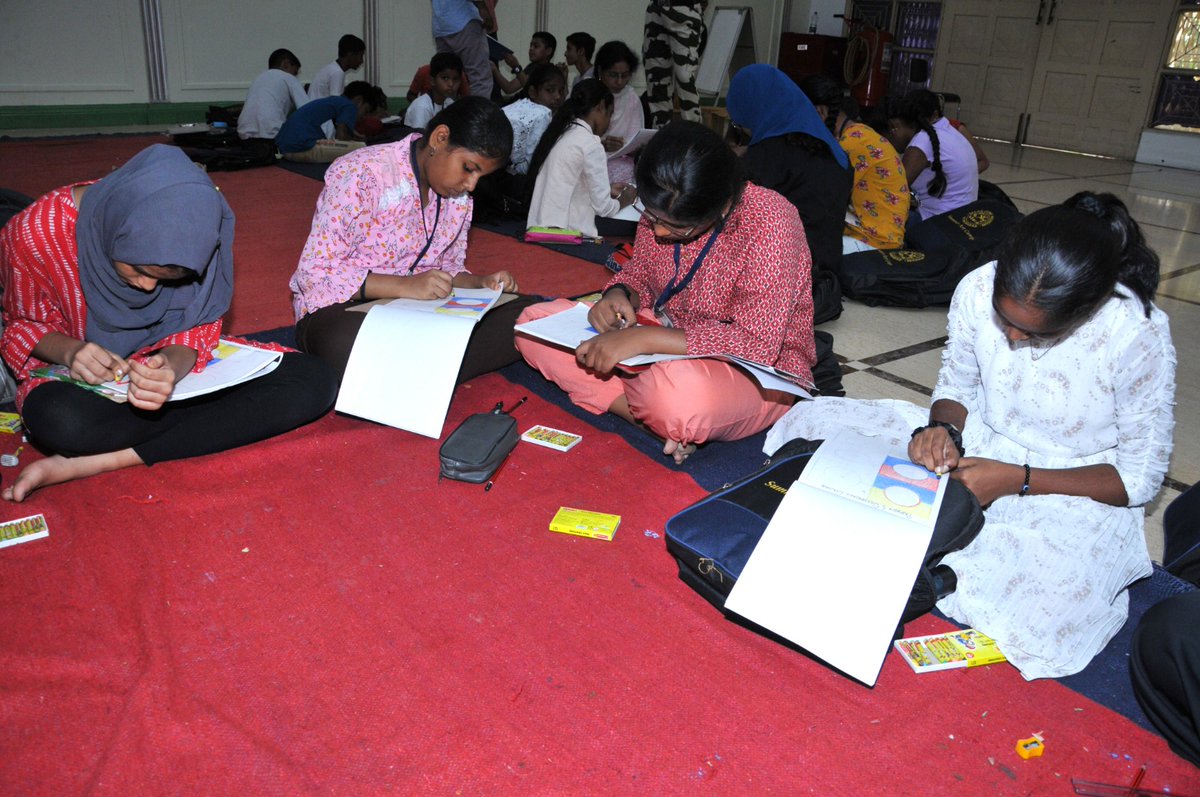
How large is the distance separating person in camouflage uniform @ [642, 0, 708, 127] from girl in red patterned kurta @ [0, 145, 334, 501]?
565cm

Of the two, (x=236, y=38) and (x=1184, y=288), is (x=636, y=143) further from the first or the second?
(x=236, y=38)

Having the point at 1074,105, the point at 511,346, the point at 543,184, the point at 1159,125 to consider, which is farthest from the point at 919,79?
the point at 511,346

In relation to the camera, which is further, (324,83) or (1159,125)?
(1159,125)

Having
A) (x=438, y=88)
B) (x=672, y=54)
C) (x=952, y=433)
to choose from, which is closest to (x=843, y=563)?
(x=952, y=433)

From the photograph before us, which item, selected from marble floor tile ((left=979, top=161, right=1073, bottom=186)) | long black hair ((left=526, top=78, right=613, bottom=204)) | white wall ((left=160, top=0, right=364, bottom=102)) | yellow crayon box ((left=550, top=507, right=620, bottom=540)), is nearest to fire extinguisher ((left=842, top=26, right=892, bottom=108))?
marble floor tile ((left=979, top=161, right=1073, bottom=186))

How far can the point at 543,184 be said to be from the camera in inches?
180

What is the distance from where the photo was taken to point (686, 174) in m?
1.95

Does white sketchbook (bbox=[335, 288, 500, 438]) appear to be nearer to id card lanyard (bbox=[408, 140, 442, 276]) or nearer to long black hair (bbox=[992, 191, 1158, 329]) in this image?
id card lanyard (bbox=[408, 140, 442, 276])

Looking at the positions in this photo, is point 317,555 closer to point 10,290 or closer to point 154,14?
point 10,290

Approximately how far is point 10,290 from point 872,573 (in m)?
1.94

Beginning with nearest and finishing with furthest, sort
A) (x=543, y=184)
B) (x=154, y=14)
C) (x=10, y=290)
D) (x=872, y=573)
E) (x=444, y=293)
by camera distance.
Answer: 1. (x=872, y=573)
2. (x=10, y=290)
3. (x=444, y=293)
4. (x=543, y=184)
5. (x=154, y=14)

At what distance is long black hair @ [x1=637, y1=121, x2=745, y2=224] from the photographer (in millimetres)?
1954

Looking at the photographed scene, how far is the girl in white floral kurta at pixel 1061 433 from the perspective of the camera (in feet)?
5.06

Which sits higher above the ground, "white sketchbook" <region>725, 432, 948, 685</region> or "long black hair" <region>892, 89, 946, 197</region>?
"long black hair" <region>892, 89, 946, 197</region>
